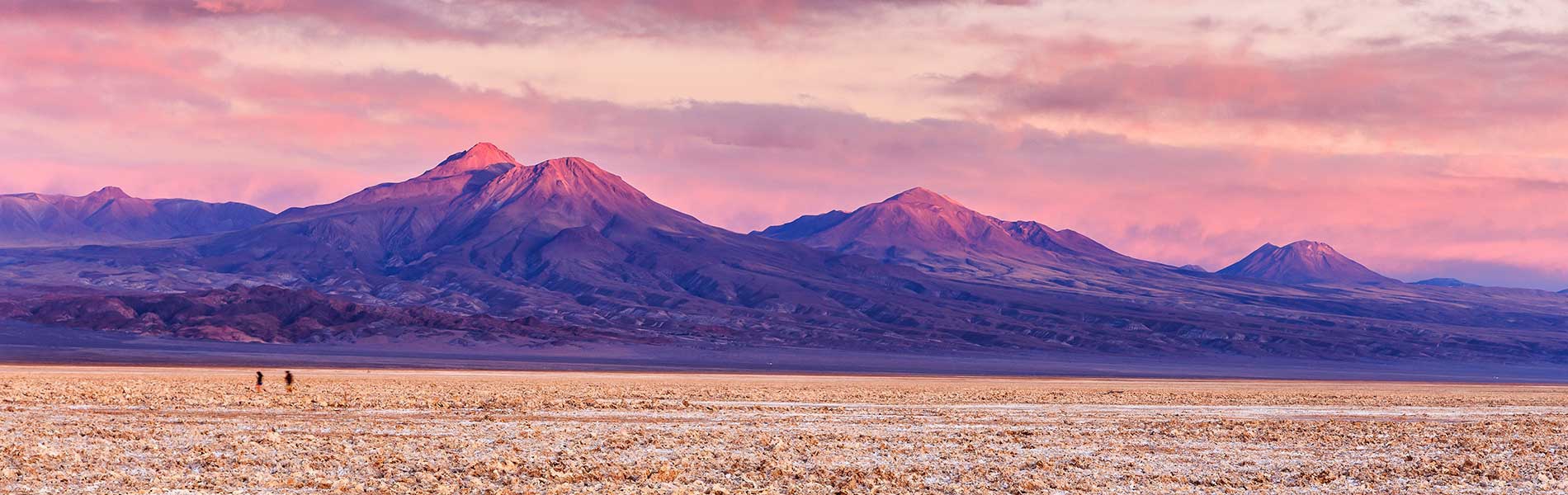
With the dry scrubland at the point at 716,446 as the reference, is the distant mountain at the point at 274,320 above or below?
above

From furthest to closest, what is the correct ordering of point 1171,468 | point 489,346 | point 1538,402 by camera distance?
1. point 489,346
2. point 1538,402
3. point 1171,468

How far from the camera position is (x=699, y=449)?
2683cm

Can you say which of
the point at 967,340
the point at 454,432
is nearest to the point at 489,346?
the point at 967,340

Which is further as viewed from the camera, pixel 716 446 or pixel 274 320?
pixel 274 320

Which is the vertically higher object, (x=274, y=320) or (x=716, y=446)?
(x=274, y=320)

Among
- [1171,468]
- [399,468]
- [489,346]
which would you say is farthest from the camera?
[489,346]

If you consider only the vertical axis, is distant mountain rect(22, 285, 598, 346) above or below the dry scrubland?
above

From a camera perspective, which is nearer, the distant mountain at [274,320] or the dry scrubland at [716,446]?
the dry scrubland at [716,446]

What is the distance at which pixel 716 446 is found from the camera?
27797mm

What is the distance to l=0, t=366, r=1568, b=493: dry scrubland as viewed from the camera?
21750 mm

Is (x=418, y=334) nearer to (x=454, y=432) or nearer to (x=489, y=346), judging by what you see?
(x=489, y=346)

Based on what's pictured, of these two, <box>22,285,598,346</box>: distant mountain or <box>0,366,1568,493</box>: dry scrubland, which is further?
<box>22,285,598,346</box>: distant mountain

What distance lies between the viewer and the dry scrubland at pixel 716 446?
21750mm

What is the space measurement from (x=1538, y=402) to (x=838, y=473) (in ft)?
149
